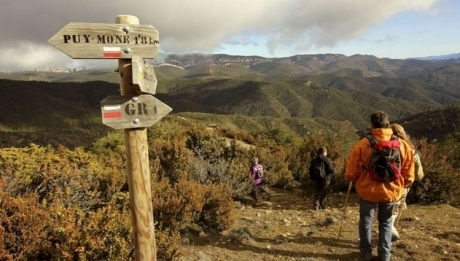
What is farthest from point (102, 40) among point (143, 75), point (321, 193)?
point (321, 193)

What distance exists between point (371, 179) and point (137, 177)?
118 inches

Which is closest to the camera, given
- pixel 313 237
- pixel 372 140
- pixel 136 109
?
pixel 136 109

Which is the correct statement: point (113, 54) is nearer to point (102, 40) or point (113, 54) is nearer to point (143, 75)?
point (102, 40)

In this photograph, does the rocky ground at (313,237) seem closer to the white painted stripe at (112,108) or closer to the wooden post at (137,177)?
the wooden post at (137,177)

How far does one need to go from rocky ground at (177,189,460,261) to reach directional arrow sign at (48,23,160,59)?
102 inches

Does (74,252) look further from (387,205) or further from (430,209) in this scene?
(430,209)

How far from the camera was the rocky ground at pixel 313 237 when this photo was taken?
4.88 m

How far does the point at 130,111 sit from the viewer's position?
8.84 ft

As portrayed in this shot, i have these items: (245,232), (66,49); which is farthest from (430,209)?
(66,49)

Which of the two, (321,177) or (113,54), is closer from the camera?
(113,54)

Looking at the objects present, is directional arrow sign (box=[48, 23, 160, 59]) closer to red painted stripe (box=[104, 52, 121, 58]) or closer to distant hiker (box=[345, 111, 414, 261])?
red painted stripe (box=[104, 52, 121, 58])

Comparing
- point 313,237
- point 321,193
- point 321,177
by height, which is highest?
point 321,177

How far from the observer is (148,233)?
9.20 feet

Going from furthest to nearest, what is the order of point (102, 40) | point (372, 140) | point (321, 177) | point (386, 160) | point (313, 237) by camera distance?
point (321, 177)
point (313, 237)
point (372, 140)
point (386, 160)
point (102, 40)
